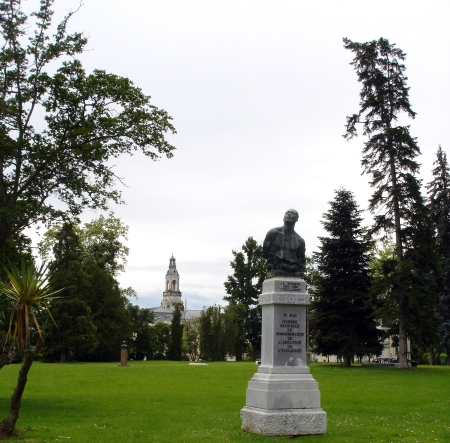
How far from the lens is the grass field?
11.8m

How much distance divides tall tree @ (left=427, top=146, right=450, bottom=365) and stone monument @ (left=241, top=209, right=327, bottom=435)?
38.4 m

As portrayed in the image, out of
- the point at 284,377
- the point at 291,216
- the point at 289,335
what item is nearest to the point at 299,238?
the point at 291,216

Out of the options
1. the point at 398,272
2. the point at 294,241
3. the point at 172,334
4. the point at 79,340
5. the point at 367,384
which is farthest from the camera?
the point at 172,334

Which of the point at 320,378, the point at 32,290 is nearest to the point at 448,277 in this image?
the point at 320,378

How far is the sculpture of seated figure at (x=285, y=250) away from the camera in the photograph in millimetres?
12914

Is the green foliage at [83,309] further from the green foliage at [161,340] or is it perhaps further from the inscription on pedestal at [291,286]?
the inscription on pedestal at [291,286]

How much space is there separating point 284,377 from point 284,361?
13.5 inches

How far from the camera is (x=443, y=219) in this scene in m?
48.3

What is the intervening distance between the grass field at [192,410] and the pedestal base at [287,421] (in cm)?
23

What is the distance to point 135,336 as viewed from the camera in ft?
212

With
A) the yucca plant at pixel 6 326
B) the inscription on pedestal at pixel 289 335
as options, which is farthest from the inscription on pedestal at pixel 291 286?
the yucca plant at pixel 6 326

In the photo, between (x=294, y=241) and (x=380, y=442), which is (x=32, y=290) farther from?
(x=380, y=442)

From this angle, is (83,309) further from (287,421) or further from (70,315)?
(287,421)

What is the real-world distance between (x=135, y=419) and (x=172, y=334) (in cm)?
5617
